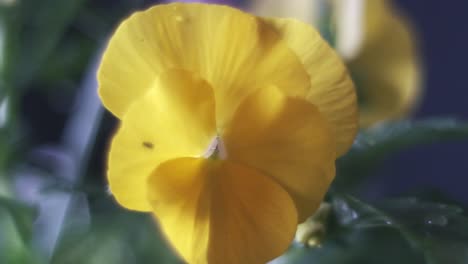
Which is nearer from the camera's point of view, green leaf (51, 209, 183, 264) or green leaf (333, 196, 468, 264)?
green leaf (333, 196, 468, 264)

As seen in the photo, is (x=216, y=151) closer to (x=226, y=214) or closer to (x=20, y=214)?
(x=226, y=214)

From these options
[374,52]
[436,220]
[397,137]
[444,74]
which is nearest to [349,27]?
[374,52]

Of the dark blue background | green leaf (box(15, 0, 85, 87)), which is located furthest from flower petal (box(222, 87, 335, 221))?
the dark blue background

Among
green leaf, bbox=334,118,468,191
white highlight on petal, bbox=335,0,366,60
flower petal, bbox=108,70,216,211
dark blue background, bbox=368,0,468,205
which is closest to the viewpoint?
flower petal, bbox=108,70,216,211

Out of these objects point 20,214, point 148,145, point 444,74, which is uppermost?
point 148,145

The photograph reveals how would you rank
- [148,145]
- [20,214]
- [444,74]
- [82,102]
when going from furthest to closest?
[444,74] → [82,102] → [20,214] → [148,145]

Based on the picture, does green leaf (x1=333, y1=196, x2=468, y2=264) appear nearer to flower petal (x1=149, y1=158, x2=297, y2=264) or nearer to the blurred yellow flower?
flower petal (x1=149, y1=158, x2=297, y2=264)
